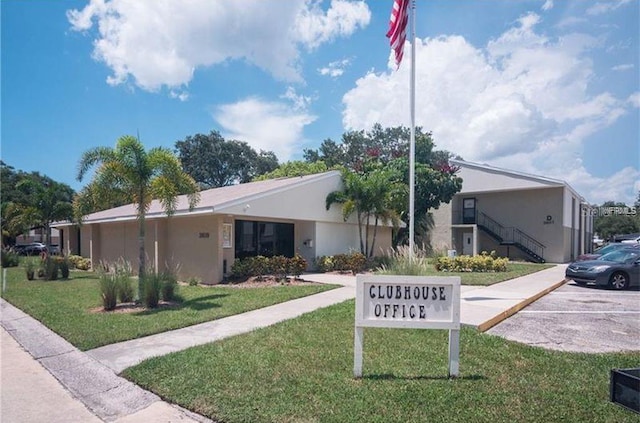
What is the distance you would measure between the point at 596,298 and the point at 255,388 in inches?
449

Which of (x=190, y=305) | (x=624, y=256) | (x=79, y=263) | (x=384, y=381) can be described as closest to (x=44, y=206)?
(x=79, y=263)

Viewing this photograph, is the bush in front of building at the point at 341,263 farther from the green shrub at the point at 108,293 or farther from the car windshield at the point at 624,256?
the green shrub at the point at 108,293

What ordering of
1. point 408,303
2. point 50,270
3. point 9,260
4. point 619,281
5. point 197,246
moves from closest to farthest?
1. point 408,303
2. point 619,281
3. point 197,246
4. point 50,270
5. point 9,260

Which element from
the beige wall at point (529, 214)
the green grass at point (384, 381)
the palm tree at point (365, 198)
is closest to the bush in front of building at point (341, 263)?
the palm tree at point (365, 198)

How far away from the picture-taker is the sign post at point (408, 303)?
5324 millimetres

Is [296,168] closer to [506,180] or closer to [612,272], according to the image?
[506,180]

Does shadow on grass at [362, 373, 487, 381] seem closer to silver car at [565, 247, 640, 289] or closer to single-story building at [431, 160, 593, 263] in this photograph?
silver car at [565, 247, 640, 289]

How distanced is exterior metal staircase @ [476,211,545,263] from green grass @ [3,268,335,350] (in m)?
20.6

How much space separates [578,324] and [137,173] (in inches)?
422

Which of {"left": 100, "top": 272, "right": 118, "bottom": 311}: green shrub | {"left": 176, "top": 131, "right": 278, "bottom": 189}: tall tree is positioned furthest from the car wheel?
{"left": 176, "top": 131, "right": 278, "bottom": 189}: tall tree

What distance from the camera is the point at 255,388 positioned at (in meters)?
4.89

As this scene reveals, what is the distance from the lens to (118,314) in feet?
31.2

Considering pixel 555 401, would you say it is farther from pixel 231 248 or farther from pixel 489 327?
pixel 231 248

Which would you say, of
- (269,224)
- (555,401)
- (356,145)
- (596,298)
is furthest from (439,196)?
(555,401)
